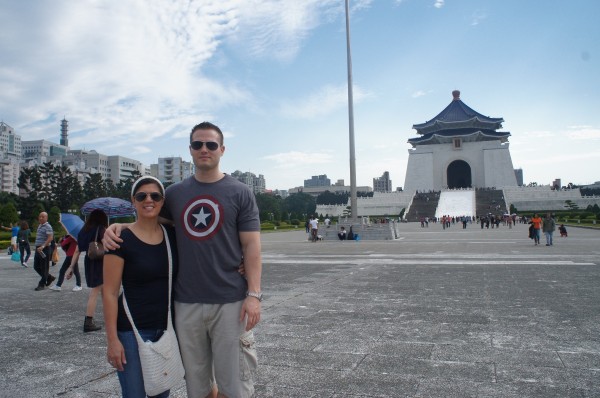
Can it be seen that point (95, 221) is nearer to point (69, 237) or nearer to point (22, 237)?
point (69, 237)

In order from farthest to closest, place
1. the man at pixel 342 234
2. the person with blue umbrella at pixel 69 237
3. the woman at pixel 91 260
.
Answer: the man at pixel 342 234 < the person with blue umbrella at pixel 69 237 < the woman at pixel 91 260

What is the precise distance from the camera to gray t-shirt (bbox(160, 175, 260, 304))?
212cm

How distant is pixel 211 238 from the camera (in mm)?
2127

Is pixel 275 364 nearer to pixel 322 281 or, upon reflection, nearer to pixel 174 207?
pixel 174 207

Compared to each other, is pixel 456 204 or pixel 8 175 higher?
pixel 8 175

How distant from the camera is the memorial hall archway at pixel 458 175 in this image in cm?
6562

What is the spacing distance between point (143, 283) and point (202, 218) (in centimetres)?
40

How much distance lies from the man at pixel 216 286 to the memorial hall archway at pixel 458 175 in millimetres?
66989

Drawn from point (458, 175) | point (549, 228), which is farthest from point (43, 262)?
point (458, 175)

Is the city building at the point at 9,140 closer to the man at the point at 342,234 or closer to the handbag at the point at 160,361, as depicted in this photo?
the man at the point at 342,234

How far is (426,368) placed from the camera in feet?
10.3

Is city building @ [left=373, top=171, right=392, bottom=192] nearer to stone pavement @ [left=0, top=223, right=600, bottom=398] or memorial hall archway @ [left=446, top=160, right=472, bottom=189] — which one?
memorial hall archway @ [left=446, top=160, right=472, bottom=189]

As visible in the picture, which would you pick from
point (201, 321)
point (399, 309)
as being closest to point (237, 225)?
point (201, 321)

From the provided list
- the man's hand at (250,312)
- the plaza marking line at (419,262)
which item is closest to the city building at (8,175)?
the plaza marking line at (419,262)
